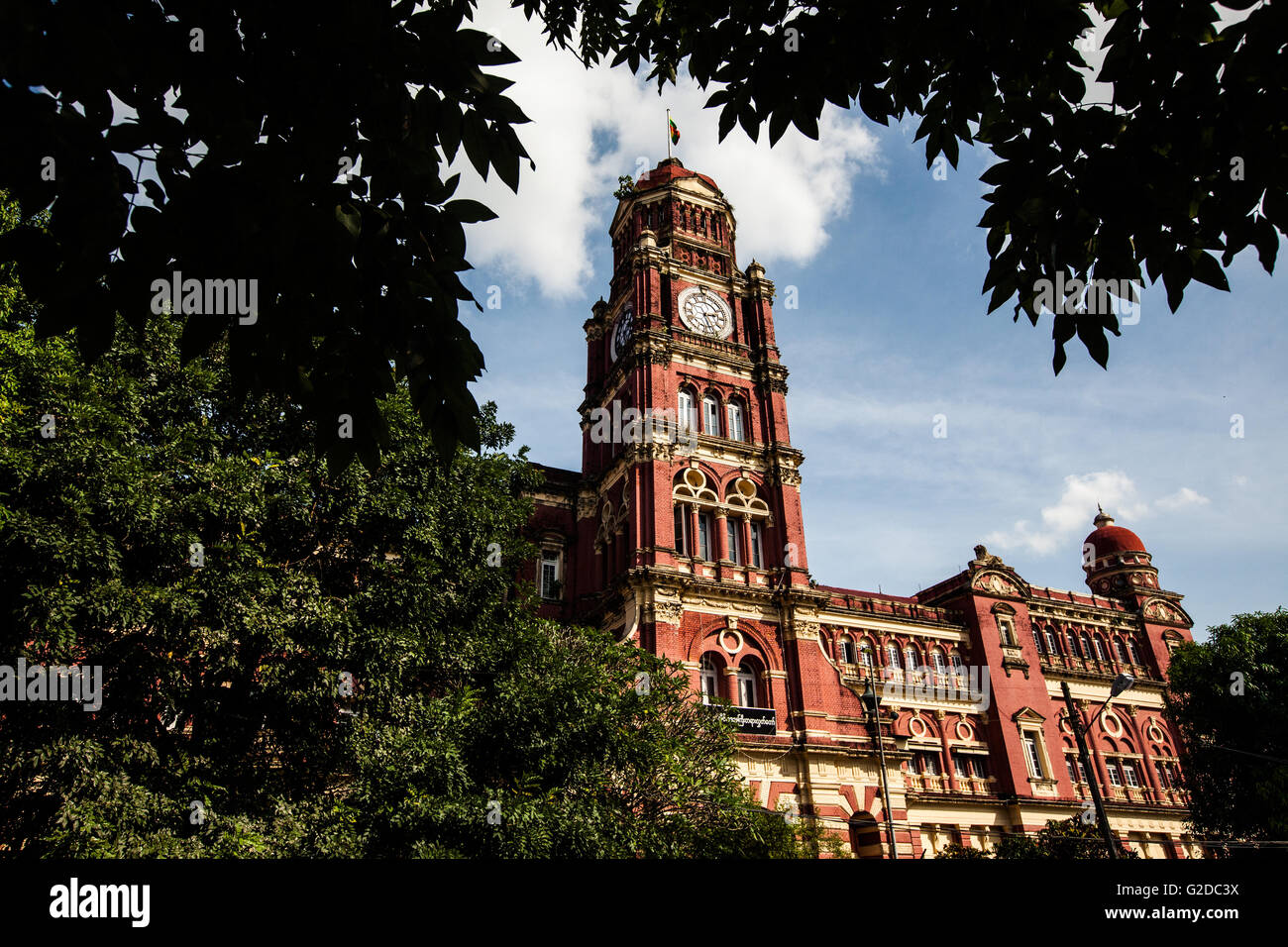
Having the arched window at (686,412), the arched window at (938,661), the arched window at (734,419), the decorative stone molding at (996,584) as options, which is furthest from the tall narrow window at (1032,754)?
the arched window at (686,412)

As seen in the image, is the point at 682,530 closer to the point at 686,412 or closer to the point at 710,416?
the point at 686,412

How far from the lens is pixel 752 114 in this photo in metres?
4.23

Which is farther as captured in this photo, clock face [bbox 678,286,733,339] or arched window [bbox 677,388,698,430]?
clock face [bbox 678,286,733,339]

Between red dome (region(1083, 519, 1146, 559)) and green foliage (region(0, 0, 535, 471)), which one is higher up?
red dome (region(1083, 519, 1146, 559))

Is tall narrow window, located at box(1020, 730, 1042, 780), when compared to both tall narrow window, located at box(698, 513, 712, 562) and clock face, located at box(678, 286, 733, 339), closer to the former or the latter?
tall narrow window, located at box(698, 513, 712, 562)

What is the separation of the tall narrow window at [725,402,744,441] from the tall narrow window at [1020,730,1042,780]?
19188mm

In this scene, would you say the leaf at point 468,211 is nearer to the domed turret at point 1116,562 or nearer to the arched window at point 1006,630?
the arched window at point 1006,630

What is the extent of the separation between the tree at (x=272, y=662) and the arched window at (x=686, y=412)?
1383cm

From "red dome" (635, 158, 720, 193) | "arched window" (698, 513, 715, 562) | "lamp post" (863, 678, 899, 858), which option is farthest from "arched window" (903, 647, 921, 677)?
"red dome" (635, 158, 720, 193)

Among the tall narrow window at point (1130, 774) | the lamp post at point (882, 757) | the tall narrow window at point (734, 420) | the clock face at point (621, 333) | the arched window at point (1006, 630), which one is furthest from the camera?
the tall narrow window at point (1130, 774)

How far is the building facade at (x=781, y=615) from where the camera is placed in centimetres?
2641

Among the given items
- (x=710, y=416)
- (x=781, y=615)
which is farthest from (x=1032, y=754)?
(x=710, y=416)

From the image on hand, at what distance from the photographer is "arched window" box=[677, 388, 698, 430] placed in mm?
30516

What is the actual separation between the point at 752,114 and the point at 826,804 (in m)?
24.9
